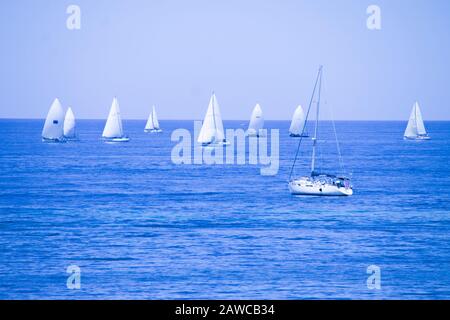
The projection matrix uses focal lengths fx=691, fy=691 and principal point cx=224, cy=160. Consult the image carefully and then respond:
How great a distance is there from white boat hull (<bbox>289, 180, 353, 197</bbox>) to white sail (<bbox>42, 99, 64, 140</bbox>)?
65.4 meters

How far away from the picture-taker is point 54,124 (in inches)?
4766

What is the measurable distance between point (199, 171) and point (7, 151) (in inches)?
1942

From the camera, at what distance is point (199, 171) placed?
293 feet

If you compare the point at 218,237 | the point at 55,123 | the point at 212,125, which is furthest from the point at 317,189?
the point at 55,123

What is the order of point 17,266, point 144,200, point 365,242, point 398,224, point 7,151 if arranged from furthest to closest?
point 7,151
point 144,200
point 398,224
point 365,242
point 17,266

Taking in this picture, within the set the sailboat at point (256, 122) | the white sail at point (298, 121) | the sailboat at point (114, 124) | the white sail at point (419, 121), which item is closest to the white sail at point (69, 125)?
the sailboat at point (114, 124)

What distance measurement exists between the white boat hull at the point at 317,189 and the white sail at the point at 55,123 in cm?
6540

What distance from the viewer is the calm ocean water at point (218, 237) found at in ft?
101

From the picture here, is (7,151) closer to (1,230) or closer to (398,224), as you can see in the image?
(1,230)

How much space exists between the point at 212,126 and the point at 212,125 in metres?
0.17

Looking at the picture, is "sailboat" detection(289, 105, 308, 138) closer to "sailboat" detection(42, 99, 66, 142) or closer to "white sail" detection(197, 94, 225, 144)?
"white sail" detection(197, 94, 225, 144)

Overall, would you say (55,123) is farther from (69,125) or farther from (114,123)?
(114,123)

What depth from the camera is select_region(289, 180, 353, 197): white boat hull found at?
5850cm
